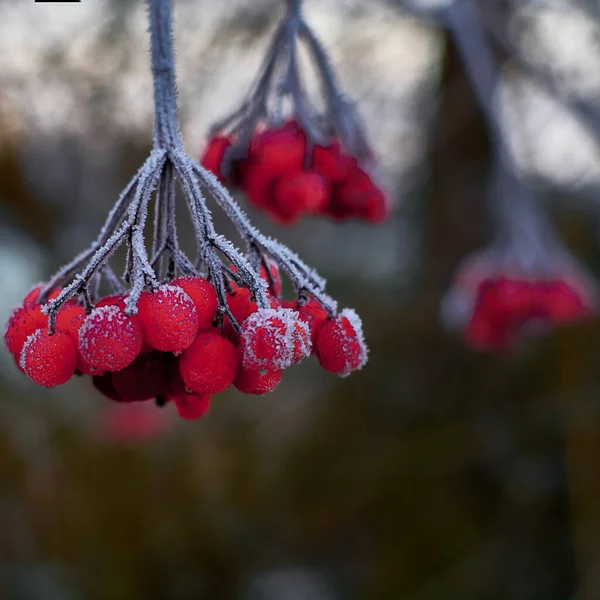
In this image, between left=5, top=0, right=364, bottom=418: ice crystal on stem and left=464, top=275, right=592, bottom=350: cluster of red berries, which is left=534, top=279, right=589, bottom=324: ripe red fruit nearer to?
left=464, top=275, right=592, bottom=350: cluster of red berries

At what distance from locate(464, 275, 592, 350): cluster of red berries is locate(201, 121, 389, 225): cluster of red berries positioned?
1.16 meters

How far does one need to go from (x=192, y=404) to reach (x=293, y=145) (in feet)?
2.26

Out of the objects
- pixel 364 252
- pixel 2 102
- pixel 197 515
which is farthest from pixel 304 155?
pixel 364 252

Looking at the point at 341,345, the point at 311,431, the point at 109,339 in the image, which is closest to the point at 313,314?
the point at 341,345

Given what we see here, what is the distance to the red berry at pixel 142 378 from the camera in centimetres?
92

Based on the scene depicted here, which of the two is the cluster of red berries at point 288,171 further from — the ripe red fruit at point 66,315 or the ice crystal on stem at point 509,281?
the ice crystal on stem at point 509,281

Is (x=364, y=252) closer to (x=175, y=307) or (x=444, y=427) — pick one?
(x=444, y=427)

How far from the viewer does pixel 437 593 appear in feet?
16.2

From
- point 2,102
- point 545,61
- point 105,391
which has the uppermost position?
point 2,102

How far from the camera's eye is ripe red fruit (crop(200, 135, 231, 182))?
1455mm

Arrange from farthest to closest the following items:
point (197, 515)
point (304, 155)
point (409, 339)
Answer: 1. point (409, 339)
2. point (197, 515)
3. point (304, 155)

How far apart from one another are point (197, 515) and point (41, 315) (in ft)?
15.2

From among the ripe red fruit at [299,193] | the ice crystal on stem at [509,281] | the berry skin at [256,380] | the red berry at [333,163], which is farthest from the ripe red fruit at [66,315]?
the ice crystal on stem at [509,281]

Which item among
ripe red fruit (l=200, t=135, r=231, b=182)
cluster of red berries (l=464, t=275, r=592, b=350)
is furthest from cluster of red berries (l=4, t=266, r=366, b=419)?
Answer: cluster of red berries (l=464, t=275, r=592, b=350)
